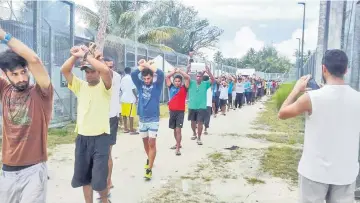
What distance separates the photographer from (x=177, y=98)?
813cm

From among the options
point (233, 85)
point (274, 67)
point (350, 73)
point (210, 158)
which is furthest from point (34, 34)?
point (274, 67)

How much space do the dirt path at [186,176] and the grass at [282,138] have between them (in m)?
0.92

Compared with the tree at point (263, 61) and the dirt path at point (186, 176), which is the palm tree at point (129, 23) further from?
the tree at point (263, 61)

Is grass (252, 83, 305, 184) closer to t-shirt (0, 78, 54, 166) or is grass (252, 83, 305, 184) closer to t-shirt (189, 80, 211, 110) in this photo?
t-shirt (189, 80, 211, 110)

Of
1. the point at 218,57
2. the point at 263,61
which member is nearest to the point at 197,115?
the point at 218,57

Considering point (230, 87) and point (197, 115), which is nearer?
point (197, 115)

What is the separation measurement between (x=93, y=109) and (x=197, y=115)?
545cm

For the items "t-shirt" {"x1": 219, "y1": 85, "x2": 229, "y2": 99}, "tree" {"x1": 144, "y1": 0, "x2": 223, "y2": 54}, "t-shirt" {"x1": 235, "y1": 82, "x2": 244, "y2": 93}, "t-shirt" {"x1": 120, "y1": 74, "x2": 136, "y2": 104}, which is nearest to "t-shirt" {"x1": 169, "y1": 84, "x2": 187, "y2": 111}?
"t-shirt" {"x1": 120, "y1": 74, "x2": 136, "y2": 104}

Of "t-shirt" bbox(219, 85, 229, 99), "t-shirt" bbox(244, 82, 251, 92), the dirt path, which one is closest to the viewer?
the dirt path

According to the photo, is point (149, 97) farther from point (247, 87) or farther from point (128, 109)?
point (247, 87)

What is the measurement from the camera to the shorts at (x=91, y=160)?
4277mm

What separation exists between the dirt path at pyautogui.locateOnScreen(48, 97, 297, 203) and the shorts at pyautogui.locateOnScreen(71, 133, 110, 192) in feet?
3.36

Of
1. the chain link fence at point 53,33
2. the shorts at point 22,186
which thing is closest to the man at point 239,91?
the chain link fence at point 53,33

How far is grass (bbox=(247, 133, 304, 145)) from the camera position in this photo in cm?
1052
